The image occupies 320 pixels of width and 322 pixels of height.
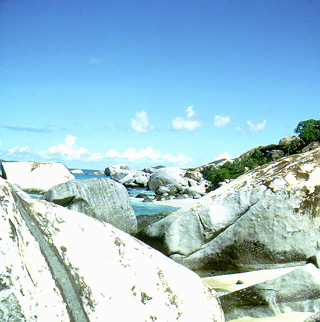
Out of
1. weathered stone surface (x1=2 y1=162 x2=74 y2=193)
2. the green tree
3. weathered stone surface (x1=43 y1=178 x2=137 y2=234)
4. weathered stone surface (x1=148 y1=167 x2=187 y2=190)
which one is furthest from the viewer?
the green tree

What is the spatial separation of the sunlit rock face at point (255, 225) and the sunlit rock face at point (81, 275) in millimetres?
2638

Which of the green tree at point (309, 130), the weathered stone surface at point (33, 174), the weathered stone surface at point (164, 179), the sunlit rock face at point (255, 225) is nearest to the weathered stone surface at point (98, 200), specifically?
the sunlit rock face at point (255, 225)

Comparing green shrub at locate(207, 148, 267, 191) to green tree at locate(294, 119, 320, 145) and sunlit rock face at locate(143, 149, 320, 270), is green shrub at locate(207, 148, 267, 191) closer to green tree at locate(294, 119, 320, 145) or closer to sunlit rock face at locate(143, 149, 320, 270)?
green tree at locate(294, 119, 320, 145)

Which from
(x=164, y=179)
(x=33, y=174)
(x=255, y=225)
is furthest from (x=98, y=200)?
(x=164, y=179)

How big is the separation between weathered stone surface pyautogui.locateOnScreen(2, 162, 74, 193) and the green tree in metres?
43.2

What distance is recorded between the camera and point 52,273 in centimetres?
242

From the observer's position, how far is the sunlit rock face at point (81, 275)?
2168mm

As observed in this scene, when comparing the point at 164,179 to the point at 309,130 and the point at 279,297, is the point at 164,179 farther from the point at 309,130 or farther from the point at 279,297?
the point at 279,297

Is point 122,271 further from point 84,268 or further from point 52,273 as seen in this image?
point 52,273

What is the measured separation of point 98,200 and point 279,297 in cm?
804

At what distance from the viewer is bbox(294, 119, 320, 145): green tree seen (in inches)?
2128

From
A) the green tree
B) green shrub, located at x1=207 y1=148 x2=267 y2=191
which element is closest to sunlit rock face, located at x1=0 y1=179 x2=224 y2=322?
green shrub, located at x1=207 y1=148 x2=267 y2=191

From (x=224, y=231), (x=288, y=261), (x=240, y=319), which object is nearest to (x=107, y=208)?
(x=224, y=231)

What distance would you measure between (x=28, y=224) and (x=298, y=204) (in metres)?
4.54
